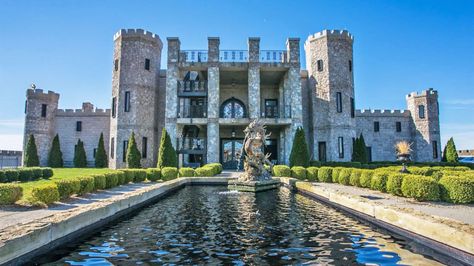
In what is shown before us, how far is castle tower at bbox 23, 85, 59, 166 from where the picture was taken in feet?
95.2

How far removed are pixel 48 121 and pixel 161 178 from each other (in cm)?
2113

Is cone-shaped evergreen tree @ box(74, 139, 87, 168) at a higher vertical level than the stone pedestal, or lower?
higher

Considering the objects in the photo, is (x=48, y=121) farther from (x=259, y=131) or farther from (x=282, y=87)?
(x=259, y=131)

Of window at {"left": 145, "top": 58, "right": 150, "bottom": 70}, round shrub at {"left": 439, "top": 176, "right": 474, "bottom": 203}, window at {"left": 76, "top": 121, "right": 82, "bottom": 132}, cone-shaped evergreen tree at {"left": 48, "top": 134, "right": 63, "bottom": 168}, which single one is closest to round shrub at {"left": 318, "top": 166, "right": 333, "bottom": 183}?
round shrub at {"left": 439, "top": 176, "right": 474, "bottom": 203}

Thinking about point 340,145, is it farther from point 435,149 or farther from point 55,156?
point 55,156

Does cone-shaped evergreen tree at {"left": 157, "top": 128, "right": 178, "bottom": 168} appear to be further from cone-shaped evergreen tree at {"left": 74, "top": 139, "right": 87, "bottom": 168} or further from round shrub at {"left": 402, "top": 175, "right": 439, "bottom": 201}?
round shrub at {"left": 402, "top": 175, "right": 439, "bottom": 201}

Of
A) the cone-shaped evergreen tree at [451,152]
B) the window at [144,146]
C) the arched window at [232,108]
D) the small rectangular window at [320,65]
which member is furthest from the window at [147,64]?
the cone-shaped evergreen tree at [451,152]

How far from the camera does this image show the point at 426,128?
100ft

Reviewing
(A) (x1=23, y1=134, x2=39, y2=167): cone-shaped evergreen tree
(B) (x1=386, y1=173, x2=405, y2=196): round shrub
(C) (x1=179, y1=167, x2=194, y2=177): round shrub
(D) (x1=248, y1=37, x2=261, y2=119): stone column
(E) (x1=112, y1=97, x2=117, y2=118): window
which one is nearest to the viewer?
(B) (x1=386, y1=173, x2=405, y2=196): round shrub

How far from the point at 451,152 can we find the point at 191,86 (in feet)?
89.5

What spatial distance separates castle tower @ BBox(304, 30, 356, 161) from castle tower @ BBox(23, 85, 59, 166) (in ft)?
89.9

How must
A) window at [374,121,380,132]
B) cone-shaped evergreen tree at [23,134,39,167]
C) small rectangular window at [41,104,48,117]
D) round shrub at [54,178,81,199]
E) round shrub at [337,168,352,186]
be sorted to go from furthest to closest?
window at [374,121,380,132], small rectangular window at [41,104,48,117], cone-shaped evergreen tree at [23,134,39,167], round shrub at [337,168,352,186], round shrub at [54,178,81,199]

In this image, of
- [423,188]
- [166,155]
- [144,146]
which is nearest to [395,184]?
[423,188]

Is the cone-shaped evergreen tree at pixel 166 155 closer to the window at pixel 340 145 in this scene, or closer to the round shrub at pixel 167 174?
the round shrub at pixel 167 174
